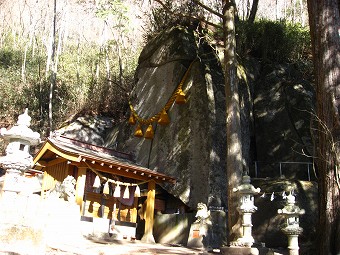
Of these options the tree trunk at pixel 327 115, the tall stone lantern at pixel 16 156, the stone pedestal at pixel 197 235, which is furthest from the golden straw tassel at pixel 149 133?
the tree trunk at pixel 327 115

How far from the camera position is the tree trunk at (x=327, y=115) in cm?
769

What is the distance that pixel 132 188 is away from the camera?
1329 centimetres

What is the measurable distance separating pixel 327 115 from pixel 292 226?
2.73 m

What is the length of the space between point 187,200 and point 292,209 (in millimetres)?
5442

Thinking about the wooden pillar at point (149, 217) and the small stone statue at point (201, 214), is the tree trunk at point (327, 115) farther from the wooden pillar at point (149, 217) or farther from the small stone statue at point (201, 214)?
the wooden pillar at point (149, 217)

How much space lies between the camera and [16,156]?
7.21 metres

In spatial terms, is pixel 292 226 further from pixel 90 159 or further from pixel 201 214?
A: pixel 90 159

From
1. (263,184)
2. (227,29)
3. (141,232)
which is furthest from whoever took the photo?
(141,232)

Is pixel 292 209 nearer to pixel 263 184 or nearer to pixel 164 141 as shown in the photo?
pixel 263 184

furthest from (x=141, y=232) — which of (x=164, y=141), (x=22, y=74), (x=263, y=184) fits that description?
(x=22, y=74)

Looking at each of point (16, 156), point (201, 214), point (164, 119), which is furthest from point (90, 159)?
point (164, 119)

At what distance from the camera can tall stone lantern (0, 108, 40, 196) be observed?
276 inches

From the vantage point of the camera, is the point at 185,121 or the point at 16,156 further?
the point at 185,121

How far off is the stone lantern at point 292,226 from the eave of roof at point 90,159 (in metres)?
5.24
